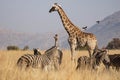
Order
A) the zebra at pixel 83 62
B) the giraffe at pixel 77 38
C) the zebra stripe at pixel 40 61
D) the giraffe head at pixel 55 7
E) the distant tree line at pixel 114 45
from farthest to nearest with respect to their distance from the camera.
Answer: the distant tree line at pixel 114 45 < the giraffe head at pixel 55 7 < the giraffe at pixel 77 38 < the zebra at pixel 83 62 < the zebra stripe at pixel 40 61

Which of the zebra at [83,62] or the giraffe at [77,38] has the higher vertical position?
the giraffe at [77,38]

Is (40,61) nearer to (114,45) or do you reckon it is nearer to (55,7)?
(55,7)

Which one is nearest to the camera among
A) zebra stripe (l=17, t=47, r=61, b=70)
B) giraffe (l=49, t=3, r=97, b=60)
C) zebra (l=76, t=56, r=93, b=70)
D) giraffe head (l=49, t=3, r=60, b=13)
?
zebra stripe (l=17, t=47, r=61, b=70)

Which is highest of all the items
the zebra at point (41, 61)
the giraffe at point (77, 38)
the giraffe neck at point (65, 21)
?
the giraffe neck at point (65, 21)

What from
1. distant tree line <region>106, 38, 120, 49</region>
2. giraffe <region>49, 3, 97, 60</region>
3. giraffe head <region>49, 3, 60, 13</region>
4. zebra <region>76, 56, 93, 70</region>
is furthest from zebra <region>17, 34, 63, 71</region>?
distant tree line <region>106, 38, 120, 49</region>

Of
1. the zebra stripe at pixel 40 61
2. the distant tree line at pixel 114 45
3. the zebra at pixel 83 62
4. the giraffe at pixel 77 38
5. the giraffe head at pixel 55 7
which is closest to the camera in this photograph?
the zebra stripe at pixel 40 61

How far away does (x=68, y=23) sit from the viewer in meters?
16.6

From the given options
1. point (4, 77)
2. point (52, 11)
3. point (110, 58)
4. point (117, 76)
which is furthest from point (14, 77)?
point (52, 11)

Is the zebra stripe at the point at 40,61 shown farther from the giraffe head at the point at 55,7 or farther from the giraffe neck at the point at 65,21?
the giraffe head at the point at 55,7

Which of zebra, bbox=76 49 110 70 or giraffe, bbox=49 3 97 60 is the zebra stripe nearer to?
zebra, bbox=76 49 110 70

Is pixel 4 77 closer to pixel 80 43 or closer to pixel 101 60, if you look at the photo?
pixel 101 60

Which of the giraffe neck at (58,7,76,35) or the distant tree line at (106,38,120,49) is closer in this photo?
the giraffe neck at (58,7,76,35)

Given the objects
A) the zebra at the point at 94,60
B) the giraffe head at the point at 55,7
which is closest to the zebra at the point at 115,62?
the zebra at the point at 94,60

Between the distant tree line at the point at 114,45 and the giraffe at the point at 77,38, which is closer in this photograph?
the giraffe at the point at 77,38
